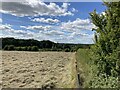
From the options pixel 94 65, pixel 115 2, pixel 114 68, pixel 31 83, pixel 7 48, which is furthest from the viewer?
pixel 7 48

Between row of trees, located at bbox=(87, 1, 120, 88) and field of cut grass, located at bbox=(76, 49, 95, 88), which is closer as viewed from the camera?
row of trees, located at bbox=(87, 1, 120, 88)

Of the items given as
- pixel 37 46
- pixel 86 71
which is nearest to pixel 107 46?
pixel 86 71

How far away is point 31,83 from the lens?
1769 centimetres

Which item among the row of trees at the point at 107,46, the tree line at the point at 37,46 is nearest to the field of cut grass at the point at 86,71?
the row of trees at the point at 107,46

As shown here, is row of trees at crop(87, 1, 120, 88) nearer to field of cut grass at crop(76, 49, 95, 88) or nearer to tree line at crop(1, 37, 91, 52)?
field of cut grass at crop(76, 49, 95, 88)

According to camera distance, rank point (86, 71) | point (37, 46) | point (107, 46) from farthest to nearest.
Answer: point (37, 46) < point (86, 71) < point (107, 46)

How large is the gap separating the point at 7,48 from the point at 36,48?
25.1 ft

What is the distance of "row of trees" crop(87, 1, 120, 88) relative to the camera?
437 inches

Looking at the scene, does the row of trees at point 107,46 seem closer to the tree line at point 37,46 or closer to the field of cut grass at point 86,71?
the field of cut grass at point 86,71

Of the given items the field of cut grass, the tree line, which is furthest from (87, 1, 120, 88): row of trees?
the tree line

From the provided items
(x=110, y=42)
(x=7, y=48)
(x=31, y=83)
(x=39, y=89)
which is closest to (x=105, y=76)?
(x=110, y=42)

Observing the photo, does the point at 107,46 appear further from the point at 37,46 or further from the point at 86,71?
the point at 37,46

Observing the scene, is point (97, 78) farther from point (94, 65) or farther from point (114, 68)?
point (94, 65)

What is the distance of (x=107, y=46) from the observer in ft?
39.9
